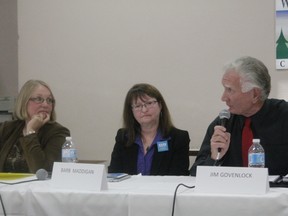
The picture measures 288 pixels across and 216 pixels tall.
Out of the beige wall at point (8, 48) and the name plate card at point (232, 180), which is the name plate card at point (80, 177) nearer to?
the name plate card at point (232, 180)

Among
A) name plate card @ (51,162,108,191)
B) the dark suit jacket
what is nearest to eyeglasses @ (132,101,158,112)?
the dark suit jacket

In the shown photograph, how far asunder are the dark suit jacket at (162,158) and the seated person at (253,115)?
1.43 ft

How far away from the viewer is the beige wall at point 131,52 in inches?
144

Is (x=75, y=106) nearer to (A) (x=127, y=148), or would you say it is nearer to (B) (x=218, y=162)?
(A) (x=127, y=148)

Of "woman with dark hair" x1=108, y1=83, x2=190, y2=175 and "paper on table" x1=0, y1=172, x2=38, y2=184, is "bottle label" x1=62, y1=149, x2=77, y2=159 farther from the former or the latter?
"woman with dark hair" x1=108, y1=83, x2=190, y2=175

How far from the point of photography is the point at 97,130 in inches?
157

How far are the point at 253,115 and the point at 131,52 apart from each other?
1785mm

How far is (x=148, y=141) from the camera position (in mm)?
2820

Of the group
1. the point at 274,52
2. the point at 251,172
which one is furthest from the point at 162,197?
the point at 274,52

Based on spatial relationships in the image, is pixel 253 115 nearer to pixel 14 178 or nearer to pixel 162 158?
pixel 162 158

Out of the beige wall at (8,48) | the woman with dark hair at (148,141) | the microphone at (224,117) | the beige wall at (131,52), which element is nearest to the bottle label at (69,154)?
the woman with dark hair at (148,141)

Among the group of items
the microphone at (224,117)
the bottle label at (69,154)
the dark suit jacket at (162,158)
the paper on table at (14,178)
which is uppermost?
the microphone at (224,117)

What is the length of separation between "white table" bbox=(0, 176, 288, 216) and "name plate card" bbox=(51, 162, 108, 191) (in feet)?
0.11

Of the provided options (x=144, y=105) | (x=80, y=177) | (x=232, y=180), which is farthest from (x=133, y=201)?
(x=144, y=105)
